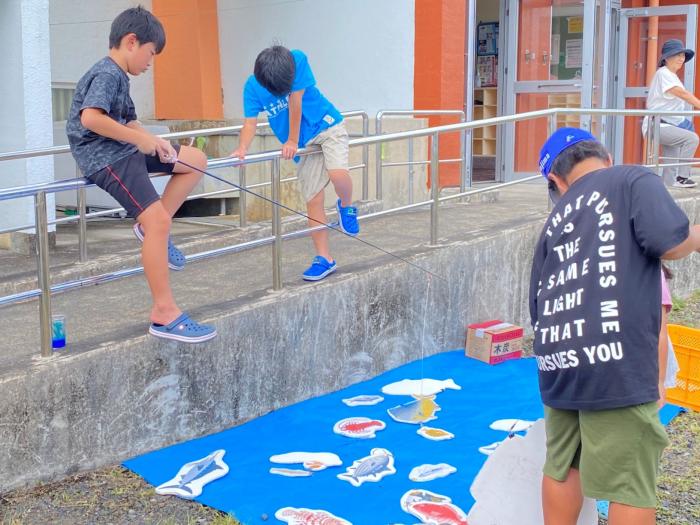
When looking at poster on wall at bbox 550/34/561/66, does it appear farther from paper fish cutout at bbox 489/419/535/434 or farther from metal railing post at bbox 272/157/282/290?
paper fish cutout at bbox 489/419/535/434

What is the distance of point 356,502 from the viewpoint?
11.8ft

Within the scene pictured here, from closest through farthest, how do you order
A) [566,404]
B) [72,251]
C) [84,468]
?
[566,404], [84,468], [72,251]

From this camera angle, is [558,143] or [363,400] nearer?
[558,143]

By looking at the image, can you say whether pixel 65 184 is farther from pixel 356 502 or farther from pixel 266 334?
pixel 356 502

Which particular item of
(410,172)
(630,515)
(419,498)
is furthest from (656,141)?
(630,515)

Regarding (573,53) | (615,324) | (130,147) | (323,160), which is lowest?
(615,324)

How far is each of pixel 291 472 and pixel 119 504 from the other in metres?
0.69

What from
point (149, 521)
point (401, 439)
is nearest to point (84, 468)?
point (149, 521)

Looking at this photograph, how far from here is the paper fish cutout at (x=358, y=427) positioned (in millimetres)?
4289

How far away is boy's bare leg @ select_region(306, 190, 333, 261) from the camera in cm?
504

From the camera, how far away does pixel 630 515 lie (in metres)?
2.45

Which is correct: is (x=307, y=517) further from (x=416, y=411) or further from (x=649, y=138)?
(x=649, y=138)

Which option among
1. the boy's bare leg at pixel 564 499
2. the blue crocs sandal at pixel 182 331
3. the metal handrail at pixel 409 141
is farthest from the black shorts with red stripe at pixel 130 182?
the metal handrail at pixel 409 141

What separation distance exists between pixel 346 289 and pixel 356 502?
1.53m
